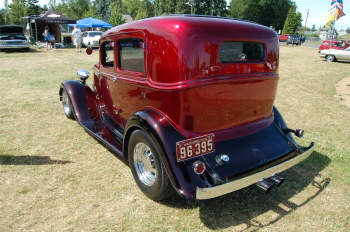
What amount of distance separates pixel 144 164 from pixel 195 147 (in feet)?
2.64

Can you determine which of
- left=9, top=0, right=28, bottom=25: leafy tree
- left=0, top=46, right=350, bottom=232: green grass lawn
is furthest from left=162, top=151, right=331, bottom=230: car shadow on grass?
left=9, top=0, right=28, bottom=25: leafy tree

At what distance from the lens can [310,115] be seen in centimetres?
609

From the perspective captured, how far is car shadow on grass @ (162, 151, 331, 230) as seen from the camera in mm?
2660

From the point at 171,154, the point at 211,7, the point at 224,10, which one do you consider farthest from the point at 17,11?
the point at 171,154

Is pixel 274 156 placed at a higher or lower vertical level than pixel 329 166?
higher

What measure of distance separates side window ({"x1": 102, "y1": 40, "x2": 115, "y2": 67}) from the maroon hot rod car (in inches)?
19.3

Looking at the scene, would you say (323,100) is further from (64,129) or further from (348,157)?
(64,129)

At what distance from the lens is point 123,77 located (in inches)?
137

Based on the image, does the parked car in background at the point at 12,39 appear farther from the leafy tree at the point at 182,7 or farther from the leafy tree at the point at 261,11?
the leafy tree at the point at 261,11

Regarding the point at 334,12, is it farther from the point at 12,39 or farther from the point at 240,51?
the point at 12,39

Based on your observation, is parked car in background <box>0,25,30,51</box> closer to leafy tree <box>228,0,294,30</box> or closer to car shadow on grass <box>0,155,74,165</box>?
car shadow on grass <box>0,155,74,165</box>

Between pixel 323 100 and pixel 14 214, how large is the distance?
7805 millimetres

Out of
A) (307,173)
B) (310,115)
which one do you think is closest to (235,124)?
(307,173)

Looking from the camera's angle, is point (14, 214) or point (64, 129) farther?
point (64, 129)
